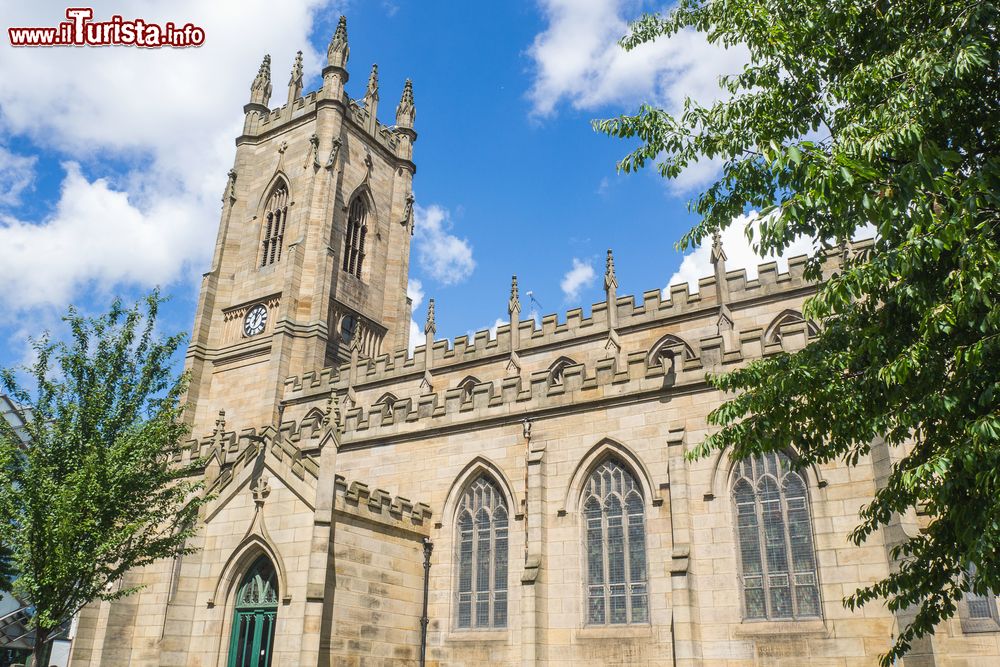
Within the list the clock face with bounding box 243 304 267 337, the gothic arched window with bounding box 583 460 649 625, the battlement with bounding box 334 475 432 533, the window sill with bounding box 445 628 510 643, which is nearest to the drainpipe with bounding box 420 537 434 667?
the battlement with bounding box 334 475 432 533

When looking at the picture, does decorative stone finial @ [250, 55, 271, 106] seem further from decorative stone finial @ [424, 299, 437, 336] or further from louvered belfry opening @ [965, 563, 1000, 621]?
louvered belfry opening @ [965, 563, 1000, 621]

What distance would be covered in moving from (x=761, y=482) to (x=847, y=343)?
7.58 meters

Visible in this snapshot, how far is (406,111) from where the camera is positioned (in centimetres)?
4353

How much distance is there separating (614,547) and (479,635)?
3.70 m

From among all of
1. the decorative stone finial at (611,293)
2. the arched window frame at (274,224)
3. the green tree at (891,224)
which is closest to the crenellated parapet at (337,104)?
the arched window frame at (274,224)

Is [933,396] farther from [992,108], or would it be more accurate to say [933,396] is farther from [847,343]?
[992,108]

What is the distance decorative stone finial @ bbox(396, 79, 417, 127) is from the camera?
43.3 meters

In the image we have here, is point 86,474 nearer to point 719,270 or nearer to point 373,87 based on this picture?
point 719,270

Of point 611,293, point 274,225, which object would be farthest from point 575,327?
point 274,225

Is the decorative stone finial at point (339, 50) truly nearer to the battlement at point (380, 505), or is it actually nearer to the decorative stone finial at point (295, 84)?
the decorative stone finial at point (295, 84)

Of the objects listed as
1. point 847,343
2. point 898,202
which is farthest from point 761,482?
point 898,202

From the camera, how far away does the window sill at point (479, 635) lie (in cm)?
1750

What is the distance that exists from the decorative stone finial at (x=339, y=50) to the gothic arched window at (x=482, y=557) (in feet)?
88.1

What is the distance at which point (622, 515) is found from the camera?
17.2 metres
